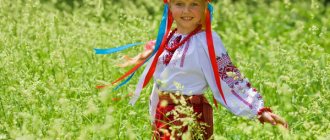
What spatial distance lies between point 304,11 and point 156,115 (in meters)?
5.28

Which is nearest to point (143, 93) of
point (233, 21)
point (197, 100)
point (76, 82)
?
point (76, 82)

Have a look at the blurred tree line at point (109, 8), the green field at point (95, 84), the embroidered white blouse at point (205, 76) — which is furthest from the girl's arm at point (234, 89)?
the blurred tree line at point (109, 8)

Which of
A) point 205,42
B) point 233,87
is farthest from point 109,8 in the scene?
point 233,87

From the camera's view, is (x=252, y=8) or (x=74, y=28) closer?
(x=74, y=28)

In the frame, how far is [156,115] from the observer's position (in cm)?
386

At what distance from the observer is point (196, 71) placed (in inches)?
145

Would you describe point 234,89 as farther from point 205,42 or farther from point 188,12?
point 188,12

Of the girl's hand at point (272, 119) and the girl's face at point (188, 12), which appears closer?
the girl's hand at point (272, 119)

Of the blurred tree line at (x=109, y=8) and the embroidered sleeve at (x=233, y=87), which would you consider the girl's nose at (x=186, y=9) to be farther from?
the blurred tree line at (x=109, y=8)

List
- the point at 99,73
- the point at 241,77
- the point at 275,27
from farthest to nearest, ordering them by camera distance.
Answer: the point at 275,27
the point at 99,73
the point at 241,77

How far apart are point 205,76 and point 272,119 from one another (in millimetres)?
396

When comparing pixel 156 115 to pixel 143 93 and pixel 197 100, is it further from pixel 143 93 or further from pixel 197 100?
pixel 143 93

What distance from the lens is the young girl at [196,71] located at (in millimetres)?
3615

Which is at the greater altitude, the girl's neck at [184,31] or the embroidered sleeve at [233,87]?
→ the girl's neck at [184,31]
